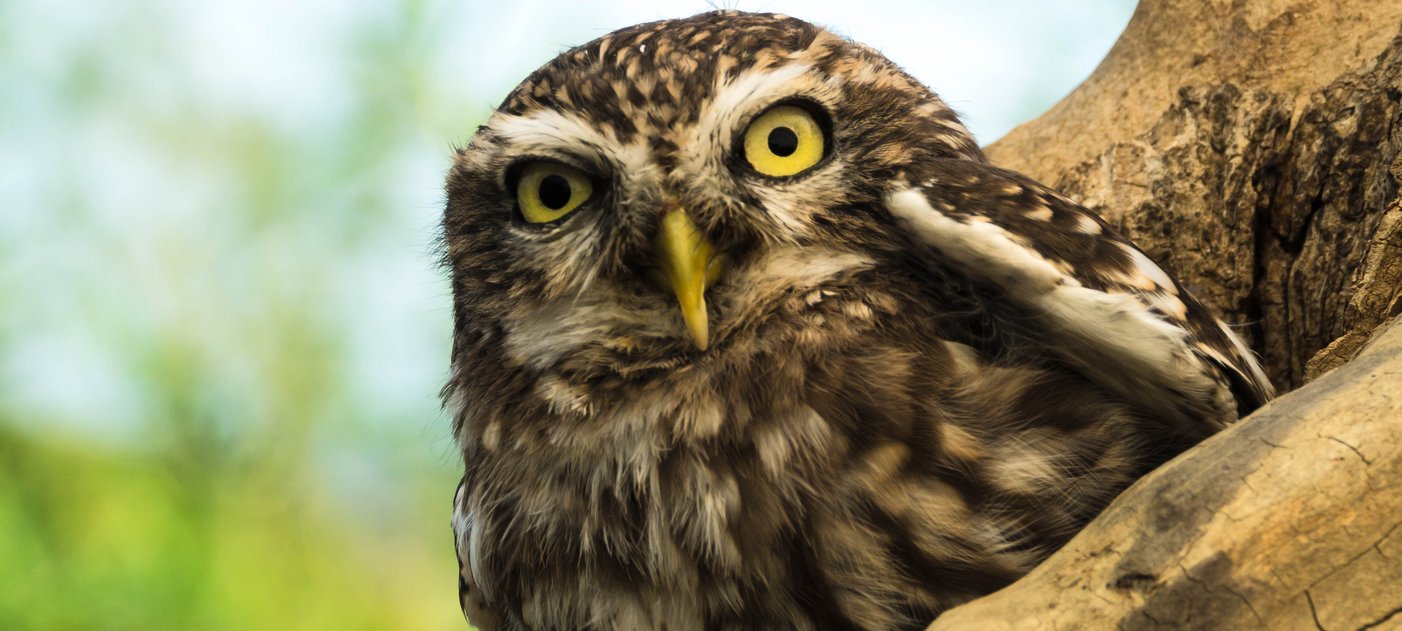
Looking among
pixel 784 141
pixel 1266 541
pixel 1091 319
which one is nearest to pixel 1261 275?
pixel 1091 319

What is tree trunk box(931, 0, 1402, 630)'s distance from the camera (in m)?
1.46

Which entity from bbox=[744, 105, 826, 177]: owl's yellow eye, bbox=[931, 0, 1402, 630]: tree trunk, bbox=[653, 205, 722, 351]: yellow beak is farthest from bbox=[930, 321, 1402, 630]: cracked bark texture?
bbox=[744, 105, 826, 177]: owl's yellow eye

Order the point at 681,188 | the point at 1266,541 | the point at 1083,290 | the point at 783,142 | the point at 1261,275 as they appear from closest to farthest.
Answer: the point at 1266,541
the point at 1083,290
the point at 681,188
the point at 783,142
the point at 1261,275

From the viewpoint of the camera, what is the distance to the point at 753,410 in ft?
6.47

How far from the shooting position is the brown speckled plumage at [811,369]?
1.91 metres

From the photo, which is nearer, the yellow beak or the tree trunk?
the tree trunk

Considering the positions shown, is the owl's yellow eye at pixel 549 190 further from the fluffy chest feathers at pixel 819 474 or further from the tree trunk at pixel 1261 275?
the tree trunk at pixel 1261 275

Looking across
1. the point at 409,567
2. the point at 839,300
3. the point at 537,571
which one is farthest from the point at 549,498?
the point at 409,567

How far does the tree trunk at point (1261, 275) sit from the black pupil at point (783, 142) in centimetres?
82

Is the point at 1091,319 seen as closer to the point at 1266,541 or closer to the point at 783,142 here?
the point at 1266,541

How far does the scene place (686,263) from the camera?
1.91 meters

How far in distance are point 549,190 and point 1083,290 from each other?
93cm

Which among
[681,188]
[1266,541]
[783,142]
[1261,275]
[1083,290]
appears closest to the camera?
[1266,541]

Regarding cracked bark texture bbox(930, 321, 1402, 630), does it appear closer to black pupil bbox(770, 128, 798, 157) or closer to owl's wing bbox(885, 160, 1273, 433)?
owl's wing bbox(885, 160, 1273, 433)
